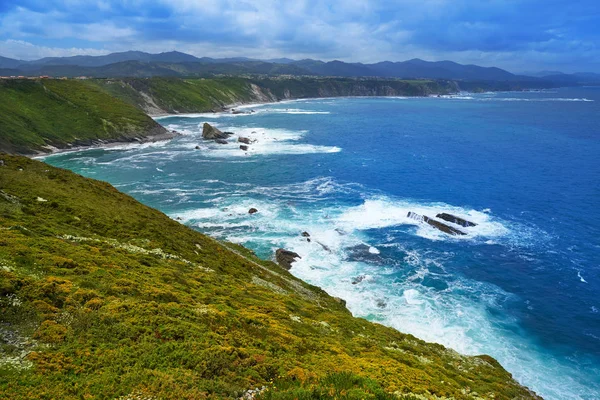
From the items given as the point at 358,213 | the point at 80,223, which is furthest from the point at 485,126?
the point at 80,223

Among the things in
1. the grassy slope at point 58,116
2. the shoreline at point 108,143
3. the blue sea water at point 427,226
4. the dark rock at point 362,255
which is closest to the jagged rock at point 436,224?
the blue sea water at point 427,226

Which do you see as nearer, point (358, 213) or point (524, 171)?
point (358, 213)

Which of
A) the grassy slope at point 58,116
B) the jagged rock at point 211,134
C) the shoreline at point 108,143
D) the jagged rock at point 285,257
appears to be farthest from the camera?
the jagged rock at point 211,134

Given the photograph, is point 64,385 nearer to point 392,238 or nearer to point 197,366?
point 197,366

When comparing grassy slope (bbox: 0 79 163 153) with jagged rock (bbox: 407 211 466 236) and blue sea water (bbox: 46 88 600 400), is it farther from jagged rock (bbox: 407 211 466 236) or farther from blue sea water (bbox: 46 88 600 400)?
jagged rock (bbox: 407 211 466 236)

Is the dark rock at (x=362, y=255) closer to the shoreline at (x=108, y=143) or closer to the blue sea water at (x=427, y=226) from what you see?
the blue sea water at (x=427, y=226)

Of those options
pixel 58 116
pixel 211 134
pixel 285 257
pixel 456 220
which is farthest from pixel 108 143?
pixel 456 220

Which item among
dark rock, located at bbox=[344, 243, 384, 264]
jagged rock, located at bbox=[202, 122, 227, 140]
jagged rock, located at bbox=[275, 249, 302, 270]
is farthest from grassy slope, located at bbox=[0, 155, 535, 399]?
jagged rock, located at bbox=[202, 122, 227, 140]
